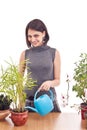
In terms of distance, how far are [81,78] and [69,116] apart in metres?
0.30

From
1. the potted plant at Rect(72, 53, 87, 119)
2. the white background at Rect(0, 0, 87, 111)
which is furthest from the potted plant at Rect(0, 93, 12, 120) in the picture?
the white background at Rect(0, 0, 87, 111)

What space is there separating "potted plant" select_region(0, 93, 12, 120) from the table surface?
5 cm

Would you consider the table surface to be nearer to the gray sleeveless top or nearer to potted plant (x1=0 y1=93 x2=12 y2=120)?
potted plant (x1=0 y1=93 x2=12 y2=120)

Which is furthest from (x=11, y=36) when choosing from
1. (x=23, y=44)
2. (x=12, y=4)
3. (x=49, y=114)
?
(x=49, y=114)

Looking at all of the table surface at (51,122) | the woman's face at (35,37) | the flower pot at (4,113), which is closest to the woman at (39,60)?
the woman's face at (35,37)

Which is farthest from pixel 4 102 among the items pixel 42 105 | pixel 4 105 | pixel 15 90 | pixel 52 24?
pixel 52 24

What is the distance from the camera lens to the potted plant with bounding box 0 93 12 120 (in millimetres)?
1872

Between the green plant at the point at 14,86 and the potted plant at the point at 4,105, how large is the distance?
0.06 meters

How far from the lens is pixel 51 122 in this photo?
1883 mm

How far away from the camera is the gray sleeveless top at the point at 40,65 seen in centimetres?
246

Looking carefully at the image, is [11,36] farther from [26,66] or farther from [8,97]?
[8,97]

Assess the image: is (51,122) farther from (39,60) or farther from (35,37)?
(35,37)

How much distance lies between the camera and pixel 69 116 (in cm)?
203

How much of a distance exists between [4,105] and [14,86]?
163 mm
